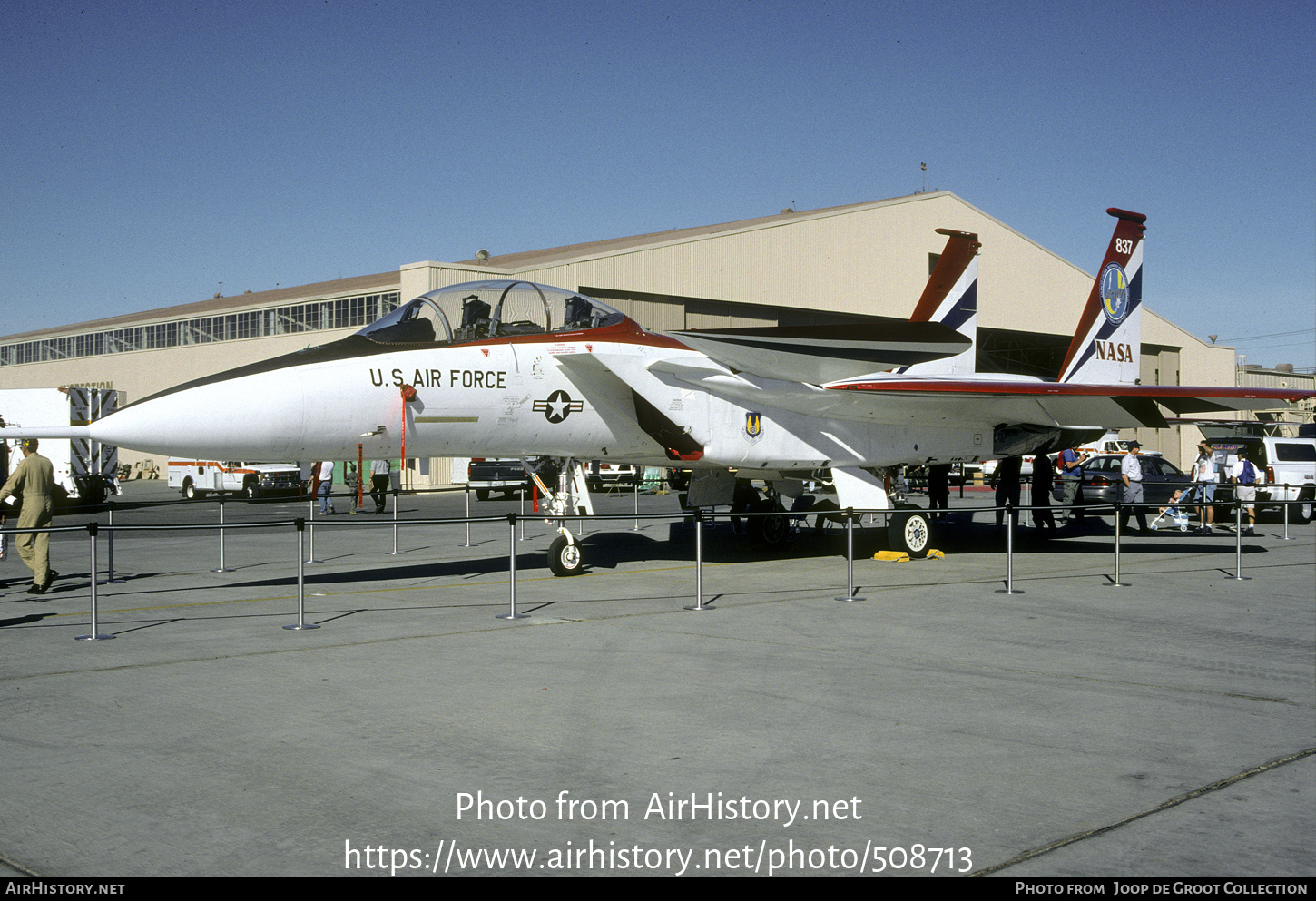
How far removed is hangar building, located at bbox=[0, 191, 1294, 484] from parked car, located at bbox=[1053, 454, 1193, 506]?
14.8 meters

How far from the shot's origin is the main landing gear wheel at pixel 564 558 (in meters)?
12.1

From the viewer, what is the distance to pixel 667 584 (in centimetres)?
1161

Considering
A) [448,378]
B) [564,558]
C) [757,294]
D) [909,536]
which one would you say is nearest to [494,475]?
[757,294]

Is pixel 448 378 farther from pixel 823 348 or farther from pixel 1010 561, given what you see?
pixel 1010 561

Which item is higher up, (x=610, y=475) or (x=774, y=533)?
(x=610, y=475)

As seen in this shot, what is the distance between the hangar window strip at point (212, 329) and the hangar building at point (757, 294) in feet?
0.28

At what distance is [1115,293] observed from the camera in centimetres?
1812

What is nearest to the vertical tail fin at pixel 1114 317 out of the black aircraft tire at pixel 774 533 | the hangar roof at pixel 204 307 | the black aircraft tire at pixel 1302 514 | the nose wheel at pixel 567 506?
the black aircraft tire at pixel 774 533

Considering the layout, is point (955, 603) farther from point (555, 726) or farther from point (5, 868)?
point (5, 868)

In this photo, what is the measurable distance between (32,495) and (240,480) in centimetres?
2492

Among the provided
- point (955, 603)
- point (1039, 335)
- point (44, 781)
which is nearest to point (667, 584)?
point (955, 603)

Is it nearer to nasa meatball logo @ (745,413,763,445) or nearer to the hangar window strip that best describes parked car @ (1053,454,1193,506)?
nasa meatball logo @ (745,413,763,445)

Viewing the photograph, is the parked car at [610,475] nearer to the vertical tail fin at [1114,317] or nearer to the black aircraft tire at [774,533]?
the black aircraft tire at [774,533]

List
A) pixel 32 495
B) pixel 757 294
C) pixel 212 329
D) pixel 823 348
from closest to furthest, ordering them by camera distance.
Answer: pixel 32 495, pixel 823 348, pixel 757 294, pixel 212 329
